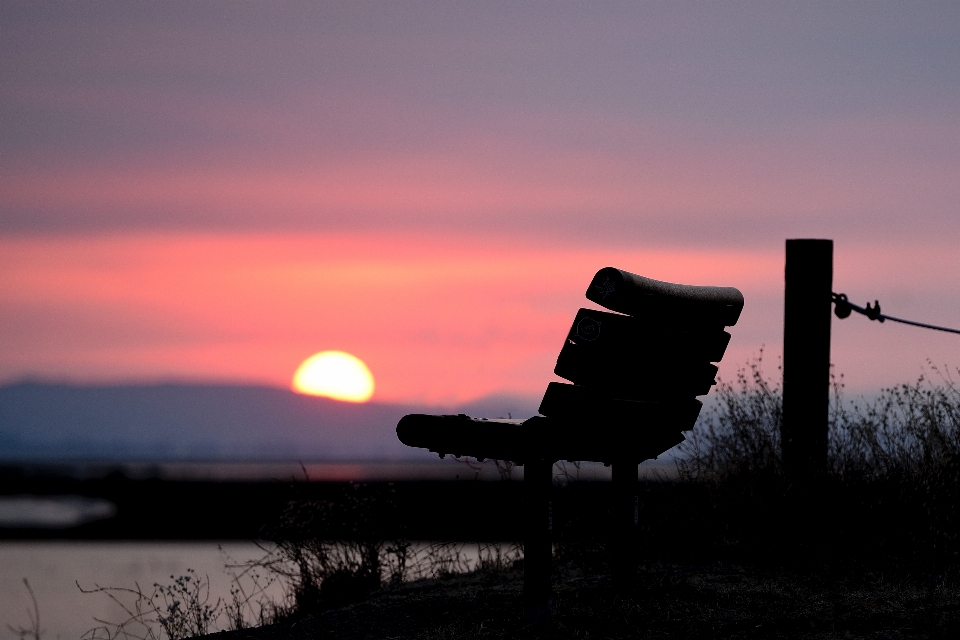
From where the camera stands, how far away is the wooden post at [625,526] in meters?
6.80

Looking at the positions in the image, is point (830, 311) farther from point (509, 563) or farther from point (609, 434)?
point (609, 434)

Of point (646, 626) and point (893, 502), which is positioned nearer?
point (646, 626)

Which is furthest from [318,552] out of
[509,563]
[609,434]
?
[609,434]

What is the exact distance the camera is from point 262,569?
32.7ft

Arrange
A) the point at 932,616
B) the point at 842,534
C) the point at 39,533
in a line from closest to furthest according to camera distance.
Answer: the point at 932,616
the point at 842,534
the point at 39,533

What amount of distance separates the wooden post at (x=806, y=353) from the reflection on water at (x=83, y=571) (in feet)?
17.0

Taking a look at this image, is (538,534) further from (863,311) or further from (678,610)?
(863,311)

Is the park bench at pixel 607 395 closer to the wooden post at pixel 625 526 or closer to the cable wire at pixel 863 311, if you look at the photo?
the wooden post at pixel 625 526

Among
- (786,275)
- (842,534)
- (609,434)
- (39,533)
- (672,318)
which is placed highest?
(786,275)

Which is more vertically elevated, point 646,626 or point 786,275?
point 786,275

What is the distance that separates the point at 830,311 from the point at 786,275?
463 millimetres

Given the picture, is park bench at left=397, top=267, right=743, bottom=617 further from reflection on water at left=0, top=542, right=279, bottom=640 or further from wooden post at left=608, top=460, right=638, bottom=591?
reflection on water at left=0, top=542, right=279, bottom=640

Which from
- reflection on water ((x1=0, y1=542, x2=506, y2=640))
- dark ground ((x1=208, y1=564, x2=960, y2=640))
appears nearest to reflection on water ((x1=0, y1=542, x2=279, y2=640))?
reflection on water ((x1=0, y1=542, x2=506, y2=640))

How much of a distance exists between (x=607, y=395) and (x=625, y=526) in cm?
117
